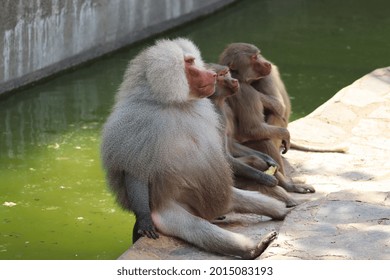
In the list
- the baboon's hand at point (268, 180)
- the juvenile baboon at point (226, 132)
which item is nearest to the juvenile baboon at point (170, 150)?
the juvenile baboon at point (226, 132)

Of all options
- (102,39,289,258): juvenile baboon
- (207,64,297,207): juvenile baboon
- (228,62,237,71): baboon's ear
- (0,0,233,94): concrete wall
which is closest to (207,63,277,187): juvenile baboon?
(207,64,297,207): juvenile baboon

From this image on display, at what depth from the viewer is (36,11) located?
10109 mm

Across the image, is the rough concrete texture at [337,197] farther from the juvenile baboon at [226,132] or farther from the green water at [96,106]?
the green water at [96,106]

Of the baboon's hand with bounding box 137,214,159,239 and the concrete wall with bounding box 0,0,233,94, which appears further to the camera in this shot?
the concrete wall with bounding box 0,0,233,94

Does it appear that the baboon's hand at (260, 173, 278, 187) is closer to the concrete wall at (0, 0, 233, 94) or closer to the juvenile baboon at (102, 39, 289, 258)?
the juvenile baboon at (102, 39, 289, 258)

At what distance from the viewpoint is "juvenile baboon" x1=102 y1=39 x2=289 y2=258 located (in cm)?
520

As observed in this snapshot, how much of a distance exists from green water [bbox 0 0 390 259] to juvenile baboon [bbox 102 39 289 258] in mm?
1099

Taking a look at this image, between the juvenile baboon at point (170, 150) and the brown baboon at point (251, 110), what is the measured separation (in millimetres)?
967

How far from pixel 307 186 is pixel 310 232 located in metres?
0.99

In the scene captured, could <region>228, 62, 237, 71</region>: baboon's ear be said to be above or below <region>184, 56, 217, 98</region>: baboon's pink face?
below

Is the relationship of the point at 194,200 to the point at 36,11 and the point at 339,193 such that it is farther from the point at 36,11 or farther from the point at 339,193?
the point at 36,11

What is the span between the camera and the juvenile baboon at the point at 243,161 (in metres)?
5.93

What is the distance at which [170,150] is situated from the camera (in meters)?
5.22
